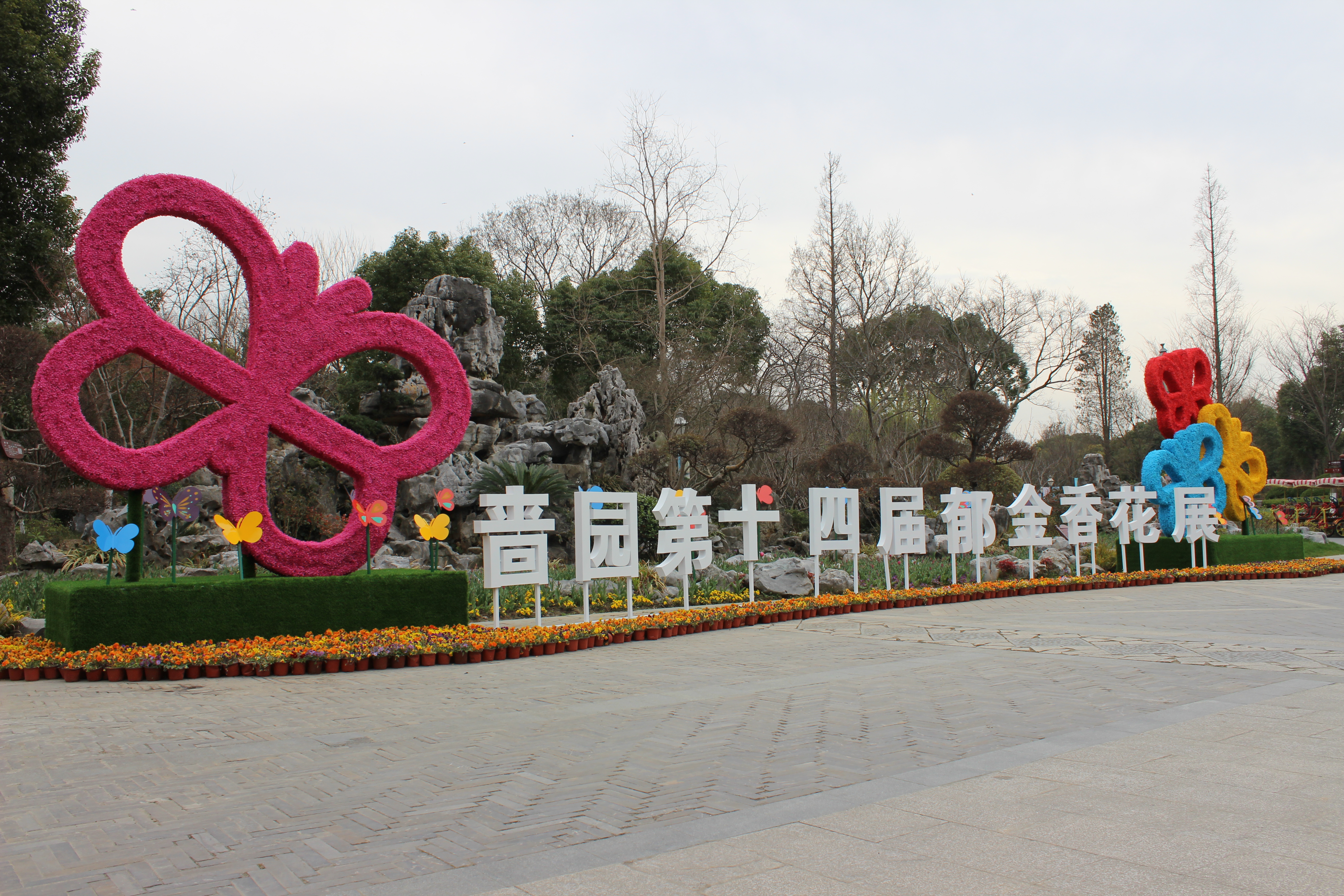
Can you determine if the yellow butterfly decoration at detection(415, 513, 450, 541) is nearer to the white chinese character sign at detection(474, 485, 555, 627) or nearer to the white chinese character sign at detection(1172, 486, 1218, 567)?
the white chinese character sign at detection(474, 485, 555, 627)

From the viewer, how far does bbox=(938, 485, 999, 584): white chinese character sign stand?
1409 centimetres

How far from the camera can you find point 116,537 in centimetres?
793

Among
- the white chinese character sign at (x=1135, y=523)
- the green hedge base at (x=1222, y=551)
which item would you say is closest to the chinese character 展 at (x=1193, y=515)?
the green hedge base at (x=1222, y=551)

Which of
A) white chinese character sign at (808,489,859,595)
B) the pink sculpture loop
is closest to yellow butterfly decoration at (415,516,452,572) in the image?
the pink sculpture loop

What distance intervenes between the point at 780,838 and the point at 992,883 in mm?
804

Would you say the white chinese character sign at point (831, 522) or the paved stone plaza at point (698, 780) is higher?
the white chinese character sign at point (831, 522)

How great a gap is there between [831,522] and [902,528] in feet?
4.42

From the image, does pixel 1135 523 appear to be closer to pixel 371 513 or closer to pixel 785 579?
pixel 785 579

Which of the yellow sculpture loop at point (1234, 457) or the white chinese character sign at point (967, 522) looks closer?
the white chinese character sign at point (967, 522)

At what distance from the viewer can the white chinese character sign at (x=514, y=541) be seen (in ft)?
31.3

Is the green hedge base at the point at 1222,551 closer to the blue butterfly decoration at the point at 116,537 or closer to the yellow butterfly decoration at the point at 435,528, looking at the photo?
the yellow butterfly decoration at the point at 435,528

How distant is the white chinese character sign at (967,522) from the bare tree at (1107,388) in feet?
82.0

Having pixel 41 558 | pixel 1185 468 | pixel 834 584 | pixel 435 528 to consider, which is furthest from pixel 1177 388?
pixel 41 558

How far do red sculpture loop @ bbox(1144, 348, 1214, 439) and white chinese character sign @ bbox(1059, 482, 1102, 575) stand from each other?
2.87m
